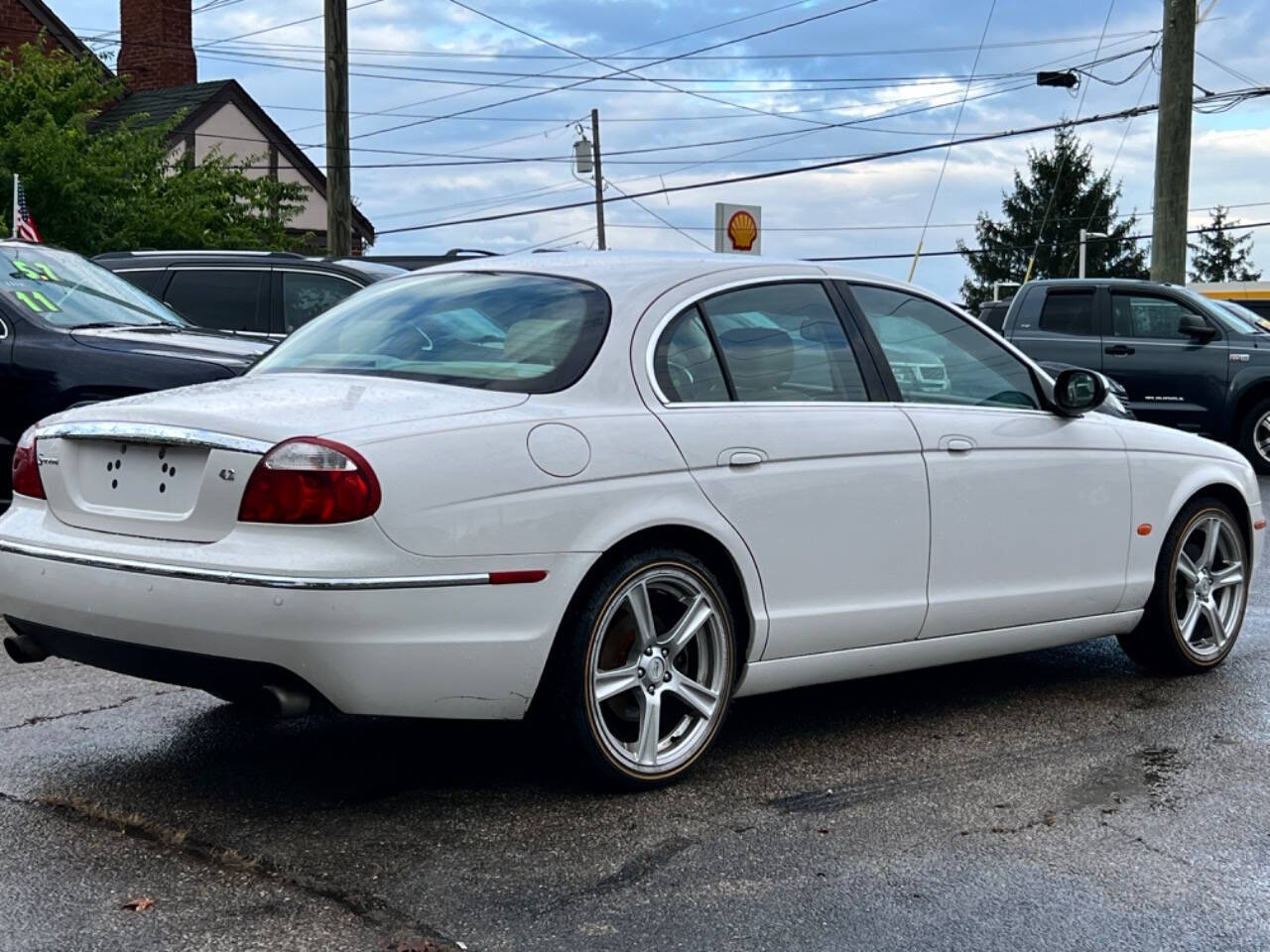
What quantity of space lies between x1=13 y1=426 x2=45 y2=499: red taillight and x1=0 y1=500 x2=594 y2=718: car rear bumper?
369 millimetres

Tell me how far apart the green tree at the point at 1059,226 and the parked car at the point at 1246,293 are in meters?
45.2

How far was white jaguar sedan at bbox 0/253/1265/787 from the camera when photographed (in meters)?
4.01

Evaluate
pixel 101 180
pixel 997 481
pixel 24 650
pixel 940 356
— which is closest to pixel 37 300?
pixel 24 650

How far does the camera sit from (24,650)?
181 inches

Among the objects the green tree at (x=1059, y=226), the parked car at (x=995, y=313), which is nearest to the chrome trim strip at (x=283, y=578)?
the parked car at (x=995, y=313)

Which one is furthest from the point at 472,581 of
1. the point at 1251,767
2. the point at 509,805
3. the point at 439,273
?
the point at 1251,767

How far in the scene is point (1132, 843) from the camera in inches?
165

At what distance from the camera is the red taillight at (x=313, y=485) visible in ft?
13.0

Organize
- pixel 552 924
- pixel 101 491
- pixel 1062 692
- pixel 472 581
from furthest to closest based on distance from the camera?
pixel 1062 692 < pixel 101 491 < pixel 472 581 < pixel 552 924

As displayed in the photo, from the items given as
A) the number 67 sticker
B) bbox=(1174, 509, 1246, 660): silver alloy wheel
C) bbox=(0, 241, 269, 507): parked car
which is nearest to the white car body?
bbox=(1174, 509, 1246, 660): silver alloy wheel

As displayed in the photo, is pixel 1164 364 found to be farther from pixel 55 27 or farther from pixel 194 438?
pixel 55 27

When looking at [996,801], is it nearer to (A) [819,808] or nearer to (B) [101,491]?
(A) [819,808]

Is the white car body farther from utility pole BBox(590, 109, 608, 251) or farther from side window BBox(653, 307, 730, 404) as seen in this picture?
utility pole BBox(590, 109, 608, 251)

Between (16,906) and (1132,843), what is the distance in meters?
2.74
